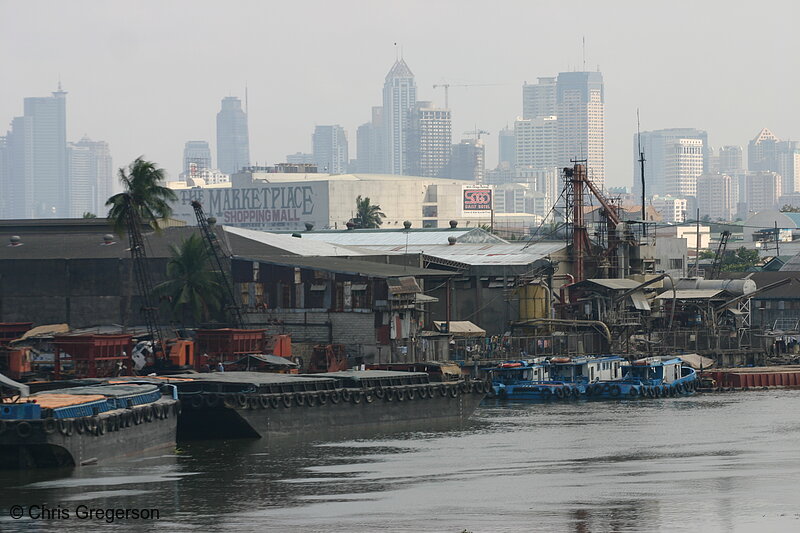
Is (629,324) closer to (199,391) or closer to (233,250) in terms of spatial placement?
(233,250)

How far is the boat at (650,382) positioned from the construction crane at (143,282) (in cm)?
2486

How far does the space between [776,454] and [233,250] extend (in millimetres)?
46470

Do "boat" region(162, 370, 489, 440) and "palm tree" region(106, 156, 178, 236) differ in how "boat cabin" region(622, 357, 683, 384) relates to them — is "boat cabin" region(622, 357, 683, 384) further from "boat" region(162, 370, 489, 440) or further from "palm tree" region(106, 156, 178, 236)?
"palm tree" region(106, 156, 178, 236)

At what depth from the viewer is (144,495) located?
55.2 m

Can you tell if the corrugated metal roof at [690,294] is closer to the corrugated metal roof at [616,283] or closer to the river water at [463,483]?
the corrugated metal roof at [616,283]

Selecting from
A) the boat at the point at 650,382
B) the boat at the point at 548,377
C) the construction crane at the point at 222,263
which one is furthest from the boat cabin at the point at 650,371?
the construction crane at the point at 222,263

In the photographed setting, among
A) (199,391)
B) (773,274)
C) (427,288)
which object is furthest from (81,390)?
(773,274)

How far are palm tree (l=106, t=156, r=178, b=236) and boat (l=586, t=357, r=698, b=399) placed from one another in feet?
92.8

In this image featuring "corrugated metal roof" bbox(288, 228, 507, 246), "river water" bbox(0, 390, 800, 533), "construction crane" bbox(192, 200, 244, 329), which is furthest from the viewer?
"corrugated metal roof" bbox(288, 228, 507, 246)

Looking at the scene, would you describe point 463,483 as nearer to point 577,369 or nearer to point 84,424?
point 84,424

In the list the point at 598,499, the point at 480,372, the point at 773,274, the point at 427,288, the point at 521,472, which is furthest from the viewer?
the point at 773,274

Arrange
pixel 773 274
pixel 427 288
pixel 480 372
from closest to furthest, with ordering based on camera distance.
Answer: pixel 480 372 < pixel 427 288 < pixel 773 274

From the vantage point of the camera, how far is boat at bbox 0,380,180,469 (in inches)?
A: 2320

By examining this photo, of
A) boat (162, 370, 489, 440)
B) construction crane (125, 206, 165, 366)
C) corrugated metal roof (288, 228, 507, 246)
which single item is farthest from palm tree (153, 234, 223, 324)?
corrugated metal roof (288, 228, 507, 246)
